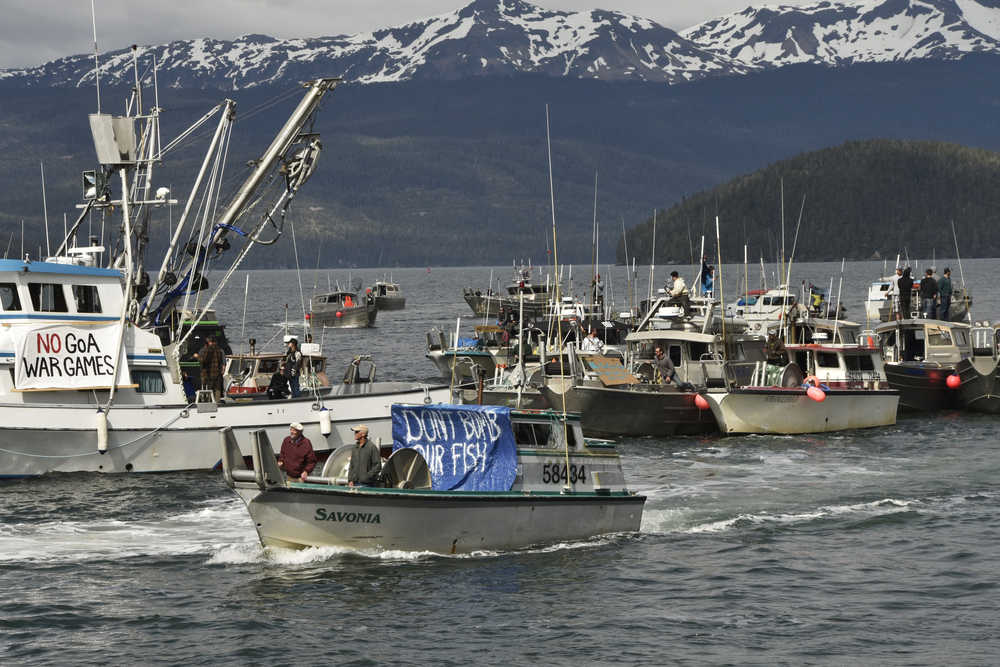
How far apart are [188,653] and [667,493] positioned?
15.5m

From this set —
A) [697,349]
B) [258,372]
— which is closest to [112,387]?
[258,372]

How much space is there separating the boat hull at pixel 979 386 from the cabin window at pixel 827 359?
6968 millimetres

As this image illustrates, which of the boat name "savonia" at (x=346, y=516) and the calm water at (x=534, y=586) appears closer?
the calm water at (x=534, y=586)

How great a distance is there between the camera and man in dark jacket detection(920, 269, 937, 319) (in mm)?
56703

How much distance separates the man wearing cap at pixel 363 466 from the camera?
2420cm

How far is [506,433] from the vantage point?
2553 cm

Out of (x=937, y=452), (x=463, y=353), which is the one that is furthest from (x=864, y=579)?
(x=463, y=353)

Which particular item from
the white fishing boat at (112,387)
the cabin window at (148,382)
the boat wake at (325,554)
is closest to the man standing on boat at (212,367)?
the white fishing boat at (112,387)

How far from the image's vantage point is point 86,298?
35.5 m

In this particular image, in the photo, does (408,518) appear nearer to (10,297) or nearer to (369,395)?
(369,395)

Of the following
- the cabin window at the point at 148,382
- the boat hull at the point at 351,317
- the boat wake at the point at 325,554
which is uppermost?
the boat hull at the point at 351,317

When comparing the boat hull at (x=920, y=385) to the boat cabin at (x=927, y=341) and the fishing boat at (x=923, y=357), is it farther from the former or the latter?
the boat cabin at (x=927, y=341)

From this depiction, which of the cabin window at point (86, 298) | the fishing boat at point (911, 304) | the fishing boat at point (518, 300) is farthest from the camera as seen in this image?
the fishing boat at point (518, 300)

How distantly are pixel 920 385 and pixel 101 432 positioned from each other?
29775 millimetres
